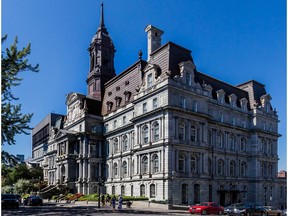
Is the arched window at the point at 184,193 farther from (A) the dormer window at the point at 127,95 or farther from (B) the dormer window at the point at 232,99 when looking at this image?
(B) the dormer window at the point at 232,99

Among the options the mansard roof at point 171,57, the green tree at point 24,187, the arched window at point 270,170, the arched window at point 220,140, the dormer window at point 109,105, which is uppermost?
the mansard roof at point 171,57

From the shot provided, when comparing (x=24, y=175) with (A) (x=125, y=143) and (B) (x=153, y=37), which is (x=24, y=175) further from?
(B) (x=153, y=37)

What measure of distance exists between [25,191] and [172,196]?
38275 millimetres

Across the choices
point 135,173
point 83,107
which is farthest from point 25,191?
point 135,173

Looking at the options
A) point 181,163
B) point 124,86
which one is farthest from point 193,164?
point 124,86

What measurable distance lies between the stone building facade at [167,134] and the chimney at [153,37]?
0.54ft

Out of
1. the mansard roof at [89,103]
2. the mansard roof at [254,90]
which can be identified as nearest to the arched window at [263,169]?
the mansard roof at [254,90]

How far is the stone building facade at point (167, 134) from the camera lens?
4672 centimetres

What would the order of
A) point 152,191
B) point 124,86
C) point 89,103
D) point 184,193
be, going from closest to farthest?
point 184,193 → point 152,191 → point 124,86 → point 89,103

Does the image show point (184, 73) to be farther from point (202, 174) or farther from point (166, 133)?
point (202, 174)

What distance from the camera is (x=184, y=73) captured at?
161 feet

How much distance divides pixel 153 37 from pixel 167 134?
2001 cm

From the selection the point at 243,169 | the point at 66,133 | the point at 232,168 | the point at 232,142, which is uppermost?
the point at 66,133

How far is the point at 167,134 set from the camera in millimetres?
45312
